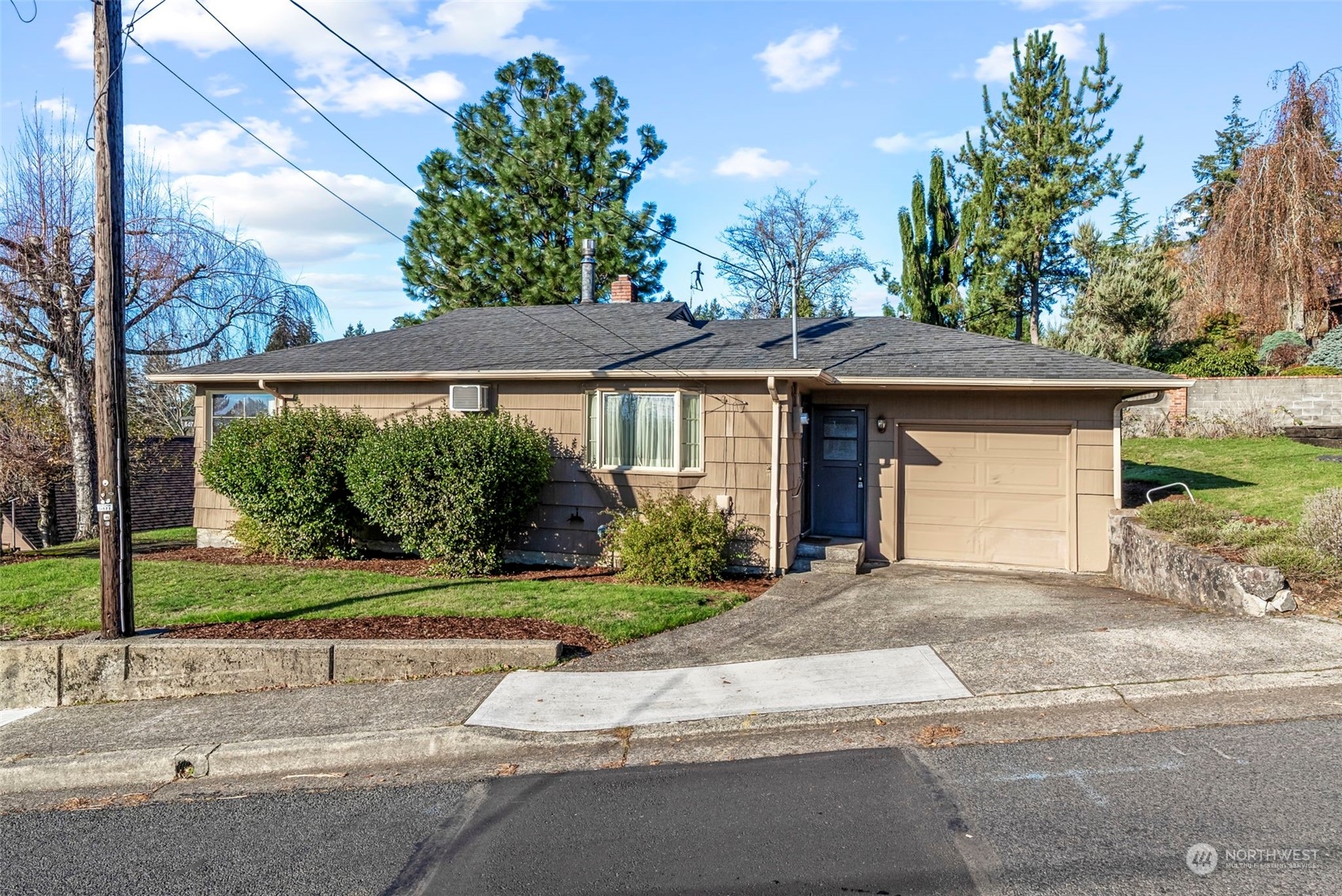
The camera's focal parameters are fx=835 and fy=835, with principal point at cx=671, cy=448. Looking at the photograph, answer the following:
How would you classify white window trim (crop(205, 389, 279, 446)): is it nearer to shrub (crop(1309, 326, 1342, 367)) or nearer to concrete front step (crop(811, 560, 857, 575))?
concrete front step (crop(811, 560, 857, 575))

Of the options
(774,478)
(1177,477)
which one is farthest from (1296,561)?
(1177,477)

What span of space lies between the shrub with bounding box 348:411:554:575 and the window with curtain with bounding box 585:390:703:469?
0.82m

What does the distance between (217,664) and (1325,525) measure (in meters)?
9.32

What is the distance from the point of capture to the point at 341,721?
534 cm

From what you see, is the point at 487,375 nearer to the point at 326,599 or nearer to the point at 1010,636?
the point at 326,599

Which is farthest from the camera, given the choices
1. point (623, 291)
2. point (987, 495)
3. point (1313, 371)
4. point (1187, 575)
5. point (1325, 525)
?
point (1313, 371)

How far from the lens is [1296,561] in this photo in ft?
23.8

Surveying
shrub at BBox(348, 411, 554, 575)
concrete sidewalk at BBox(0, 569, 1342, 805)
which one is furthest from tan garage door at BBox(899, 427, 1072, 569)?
shrub at BBox(348, 411, 554, 575)

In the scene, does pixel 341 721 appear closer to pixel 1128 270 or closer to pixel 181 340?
pixel 181 340

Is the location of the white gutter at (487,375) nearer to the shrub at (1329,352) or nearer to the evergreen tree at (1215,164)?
the shrub at (1329,352)

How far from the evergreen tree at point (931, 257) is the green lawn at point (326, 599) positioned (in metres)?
19.6

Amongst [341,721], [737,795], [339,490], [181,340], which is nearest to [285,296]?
[181,340]

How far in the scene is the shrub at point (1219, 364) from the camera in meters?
21.1

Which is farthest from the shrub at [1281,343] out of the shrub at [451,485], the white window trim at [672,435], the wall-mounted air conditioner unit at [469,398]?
the wall-mounted air conditioner unit at [469,398]
